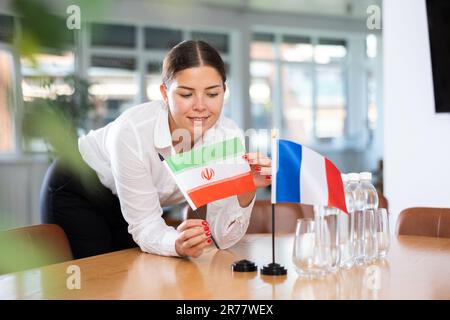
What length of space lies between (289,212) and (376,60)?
9.55m

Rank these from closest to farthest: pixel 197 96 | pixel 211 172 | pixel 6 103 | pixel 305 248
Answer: pixel 6 103 → pixel 305 248 → pixel 211 172 → pixel 197 96

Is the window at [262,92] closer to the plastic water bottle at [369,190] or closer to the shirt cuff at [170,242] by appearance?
the plastic water bottle at [369,190]

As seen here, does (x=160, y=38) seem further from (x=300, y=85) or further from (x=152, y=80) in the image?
(x=300, y=85)

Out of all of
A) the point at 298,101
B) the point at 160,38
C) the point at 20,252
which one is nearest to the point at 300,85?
the point at 298,101

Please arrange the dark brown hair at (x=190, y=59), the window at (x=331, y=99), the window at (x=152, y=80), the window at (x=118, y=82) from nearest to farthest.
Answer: the dark brown hair at (x=190, y=59)
the window at (x=118, y=82)
the window at (x=152, y=80)
the window at (x=331, y=99)

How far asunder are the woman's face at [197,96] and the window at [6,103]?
59.2 inches

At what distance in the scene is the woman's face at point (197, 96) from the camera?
1899mm

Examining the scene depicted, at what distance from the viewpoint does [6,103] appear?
0.37 m

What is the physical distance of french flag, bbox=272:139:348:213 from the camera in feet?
5.05

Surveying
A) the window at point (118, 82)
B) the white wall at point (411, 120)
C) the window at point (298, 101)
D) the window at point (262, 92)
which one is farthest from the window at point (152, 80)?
the white wall at point (411, 120)

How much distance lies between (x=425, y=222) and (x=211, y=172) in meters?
1.21

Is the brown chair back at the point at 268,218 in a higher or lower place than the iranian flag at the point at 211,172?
lower
